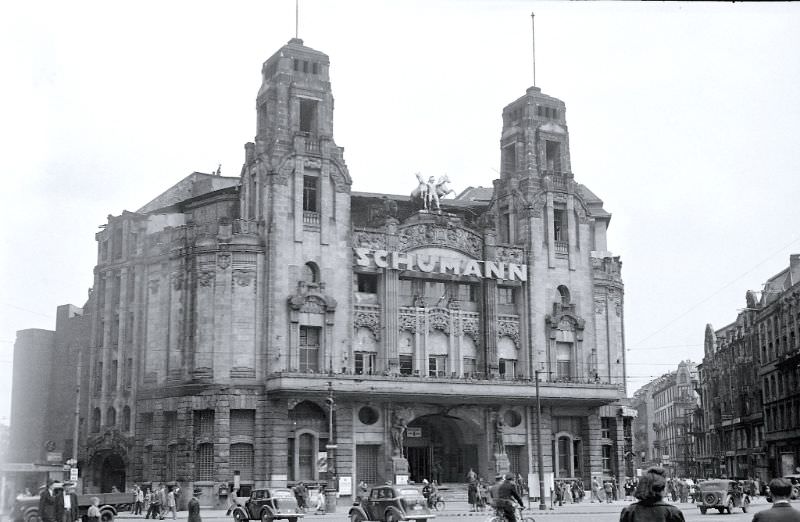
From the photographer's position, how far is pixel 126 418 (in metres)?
69.2

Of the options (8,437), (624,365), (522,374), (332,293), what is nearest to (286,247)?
(332,293)

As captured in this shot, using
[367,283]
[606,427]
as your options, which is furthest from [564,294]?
[367,283]

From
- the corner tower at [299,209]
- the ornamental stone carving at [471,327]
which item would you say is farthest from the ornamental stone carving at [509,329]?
the corner tower at [299,209]

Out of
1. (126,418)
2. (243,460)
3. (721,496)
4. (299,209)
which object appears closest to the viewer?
(721,496)

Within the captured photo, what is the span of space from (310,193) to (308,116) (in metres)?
5.45

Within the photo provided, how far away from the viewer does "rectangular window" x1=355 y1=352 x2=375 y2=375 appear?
2697 inches

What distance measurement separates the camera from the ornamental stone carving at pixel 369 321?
6856 cm

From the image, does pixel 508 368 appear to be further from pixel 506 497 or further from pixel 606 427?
pixel 506 497

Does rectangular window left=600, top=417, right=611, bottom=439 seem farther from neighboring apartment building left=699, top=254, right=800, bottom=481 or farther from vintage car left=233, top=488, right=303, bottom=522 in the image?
vintage car left=233, top=488, right=303, bottom=522

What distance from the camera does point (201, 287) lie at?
6531 centimetres

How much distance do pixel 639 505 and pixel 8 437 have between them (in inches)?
3442

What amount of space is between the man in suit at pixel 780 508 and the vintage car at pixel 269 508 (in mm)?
31864

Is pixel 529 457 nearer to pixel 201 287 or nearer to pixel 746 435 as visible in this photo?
pixel 201 287

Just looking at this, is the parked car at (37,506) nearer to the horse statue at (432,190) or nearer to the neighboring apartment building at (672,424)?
the horse statue at (432,190)
